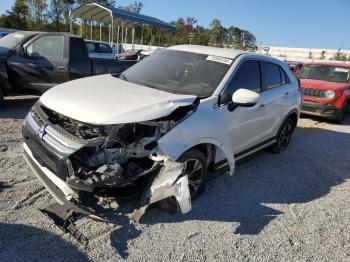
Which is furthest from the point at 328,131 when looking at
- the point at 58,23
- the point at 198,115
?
the point at 58,23

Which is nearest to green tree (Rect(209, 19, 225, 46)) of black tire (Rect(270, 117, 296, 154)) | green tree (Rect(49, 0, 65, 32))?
green tree (Rect(49, 0, 65, 32))

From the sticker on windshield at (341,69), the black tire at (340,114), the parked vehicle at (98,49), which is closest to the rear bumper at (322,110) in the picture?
the black tire at (340,114)

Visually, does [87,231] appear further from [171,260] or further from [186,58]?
[186,58]

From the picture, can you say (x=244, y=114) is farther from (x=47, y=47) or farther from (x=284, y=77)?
(x=47, y=47)

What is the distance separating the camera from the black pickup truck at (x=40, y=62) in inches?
316

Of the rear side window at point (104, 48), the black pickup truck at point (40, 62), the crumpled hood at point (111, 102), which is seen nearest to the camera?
the crumpled hood at point (111, 102)

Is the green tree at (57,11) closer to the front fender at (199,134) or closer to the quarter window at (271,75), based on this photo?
the quarter window at (271,75)

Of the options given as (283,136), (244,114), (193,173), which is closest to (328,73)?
(283,136)

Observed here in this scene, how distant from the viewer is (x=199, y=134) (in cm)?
401

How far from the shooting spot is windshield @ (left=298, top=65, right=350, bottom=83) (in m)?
11.5

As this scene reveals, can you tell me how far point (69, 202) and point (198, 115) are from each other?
1.65 metres

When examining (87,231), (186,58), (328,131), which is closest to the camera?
(87,231)

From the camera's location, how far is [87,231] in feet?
11.8

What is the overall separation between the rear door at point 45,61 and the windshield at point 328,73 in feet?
25.2
